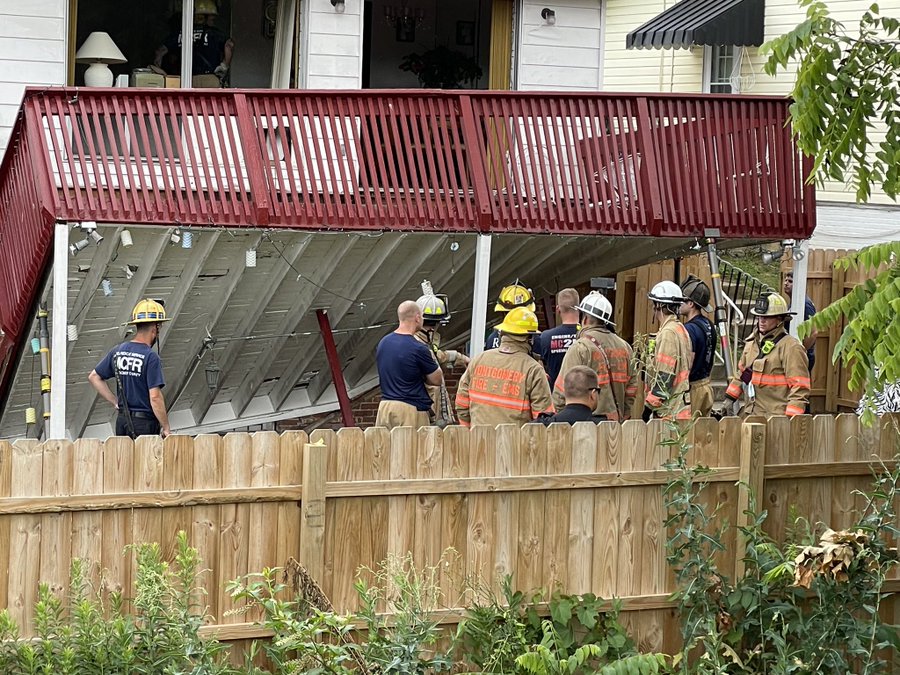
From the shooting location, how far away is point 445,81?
15625 millimetres

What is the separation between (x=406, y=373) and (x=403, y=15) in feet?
23.3

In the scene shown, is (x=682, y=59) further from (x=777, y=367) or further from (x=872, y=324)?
(x=872, y=324)

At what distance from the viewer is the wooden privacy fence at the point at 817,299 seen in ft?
48.2

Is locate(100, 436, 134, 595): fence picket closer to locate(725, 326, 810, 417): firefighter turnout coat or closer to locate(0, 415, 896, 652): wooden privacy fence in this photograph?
locate(0, 415, 896, 652): wooden privacy fence

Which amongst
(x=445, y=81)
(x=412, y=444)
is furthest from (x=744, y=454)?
(x=445, y=81)

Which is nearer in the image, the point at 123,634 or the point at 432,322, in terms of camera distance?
the point at 123,634

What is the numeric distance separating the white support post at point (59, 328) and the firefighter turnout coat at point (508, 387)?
2.96m

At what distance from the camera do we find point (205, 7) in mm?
13062

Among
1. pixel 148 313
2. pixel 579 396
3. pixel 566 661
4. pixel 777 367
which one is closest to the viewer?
pixel 566 661

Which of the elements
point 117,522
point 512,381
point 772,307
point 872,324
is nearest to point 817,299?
point 772,307

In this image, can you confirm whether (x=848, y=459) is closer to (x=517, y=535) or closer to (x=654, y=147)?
(x=517, y=535)

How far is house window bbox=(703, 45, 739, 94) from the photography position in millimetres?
18109

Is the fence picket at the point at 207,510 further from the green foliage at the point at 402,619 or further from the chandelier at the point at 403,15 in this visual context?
the chandelier at the point at 403,15

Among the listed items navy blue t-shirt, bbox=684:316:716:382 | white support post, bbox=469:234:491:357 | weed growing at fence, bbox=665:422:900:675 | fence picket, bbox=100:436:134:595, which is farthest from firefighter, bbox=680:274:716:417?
fence picket, bbox=100:436:134:595
